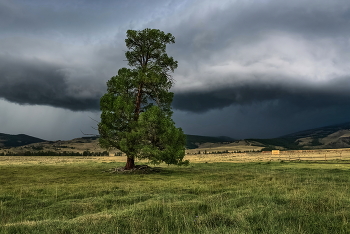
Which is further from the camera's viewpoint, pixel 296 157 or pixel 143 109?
pixel 296 157

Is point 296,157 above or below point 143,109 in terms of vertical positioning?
below

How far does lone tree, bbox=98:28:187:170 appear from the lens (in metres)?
27.5

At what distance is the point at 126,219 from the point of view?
8305mm

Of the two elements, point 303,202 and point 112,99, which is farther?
point 112,99

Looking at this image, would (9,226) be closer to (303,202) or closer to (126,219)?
(126,219)

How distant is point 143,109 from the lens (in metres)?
32.1

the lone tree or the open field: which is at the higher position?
the lone tree

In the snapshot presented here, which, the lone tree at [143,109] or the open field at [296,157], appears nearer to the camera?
the lone tree at [143,109]

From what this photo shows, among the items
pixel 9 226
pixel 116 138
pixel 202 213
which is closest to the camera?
pixel 9 226

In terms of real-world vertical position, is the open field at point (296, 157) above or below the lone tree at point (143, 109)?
below

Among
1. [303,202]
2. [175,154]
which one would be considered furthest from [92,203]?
[175,154]

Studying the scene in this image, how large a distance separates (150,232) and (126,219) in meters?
1.46

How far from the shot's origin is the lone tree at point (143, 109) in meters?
27.5

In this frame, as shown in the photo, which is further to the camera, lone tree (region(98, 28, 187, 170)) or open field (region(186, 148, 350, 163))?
open field (region(186, 148, 350, 163))
